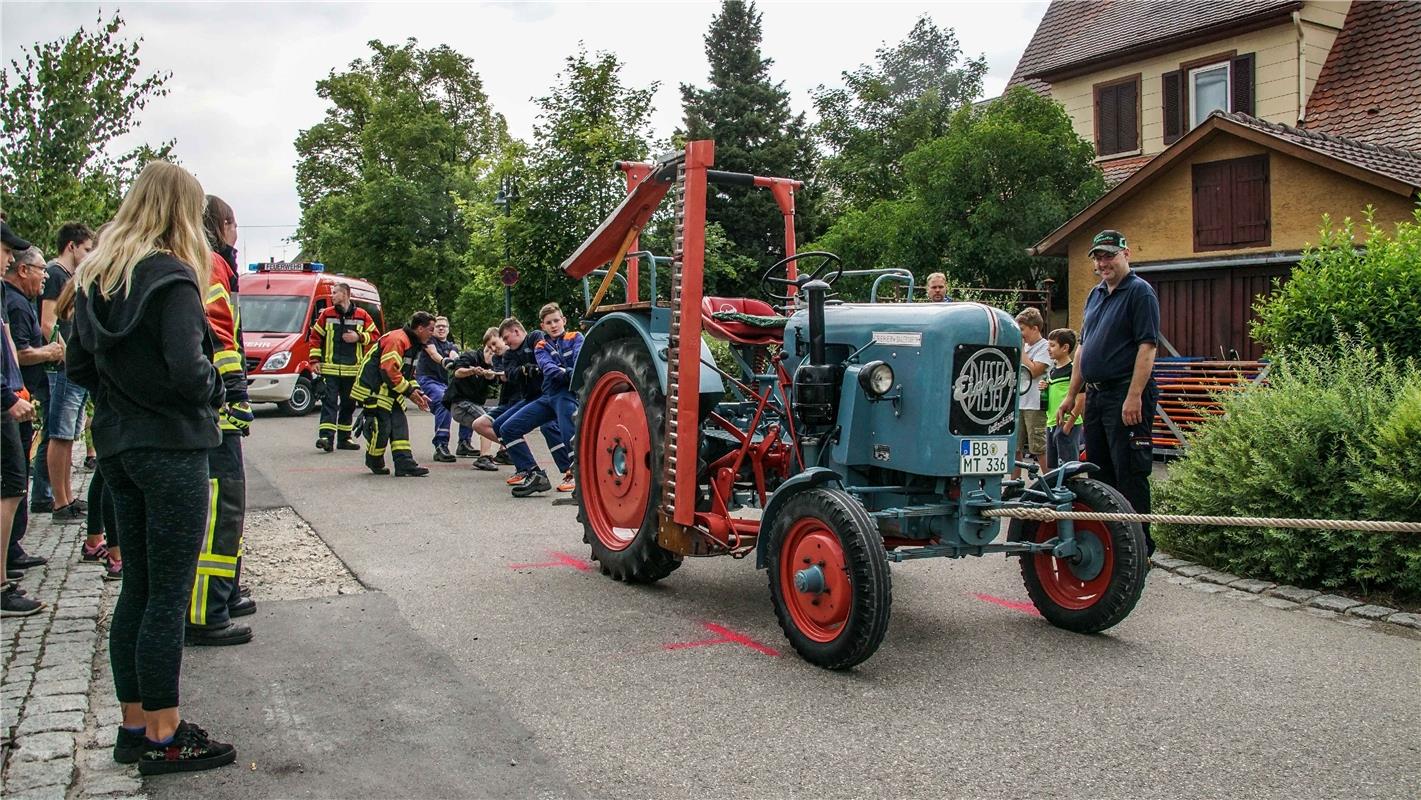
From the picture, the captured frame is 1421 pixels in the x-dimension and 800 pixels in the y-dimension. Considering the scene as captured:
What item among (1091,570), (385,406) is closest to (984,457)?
(1091,570)

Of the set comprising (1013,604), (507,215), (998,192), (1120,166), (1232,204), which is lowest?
(1013,604)

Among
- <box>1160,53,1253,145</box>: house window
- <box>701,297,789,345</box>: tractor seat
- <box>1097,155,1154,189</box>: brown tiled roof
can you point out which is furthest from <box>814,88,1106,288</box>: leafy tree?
<box>701,297,789,345</box>: tractor seat

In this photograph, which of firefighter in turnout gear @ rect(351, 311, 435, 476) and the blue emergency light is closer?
firefighter in turnout gear @ rect(351, 311, 435, 476)

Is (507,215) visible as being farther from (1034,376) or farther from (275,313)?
(1034,376)

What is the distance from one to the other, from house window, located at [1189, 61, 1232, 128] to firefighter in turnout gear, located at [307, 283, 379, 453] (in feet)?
48.1

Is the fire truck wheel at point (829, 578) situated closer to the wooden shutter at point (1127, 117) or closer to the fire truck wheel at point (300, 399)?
the fire truck wheel at point (300, 399)

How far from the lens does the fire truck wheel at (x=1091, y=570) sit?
16.9 feet

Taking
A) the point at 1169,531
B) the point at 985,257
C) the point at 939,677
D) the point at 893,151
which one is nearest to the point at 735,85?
the point at 893,151

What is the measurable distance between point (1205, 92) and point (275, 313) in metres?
17.2

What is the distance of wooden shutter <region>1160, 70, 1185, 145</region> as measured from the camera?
20.3m

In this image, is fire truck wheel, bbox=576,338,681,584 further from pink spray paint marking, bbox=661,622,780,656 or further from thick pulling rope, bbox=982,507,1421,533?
thick pulling rope, bbox=982,507,1421,533

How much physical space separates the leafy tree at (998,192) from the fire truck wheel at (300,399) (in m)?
10.8

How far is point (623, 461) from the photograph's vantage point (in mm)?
6645

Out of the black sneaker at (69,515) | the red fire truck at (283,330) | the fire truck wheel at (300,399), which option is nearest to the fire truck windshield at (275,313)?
the red fire truck at (283,330)
